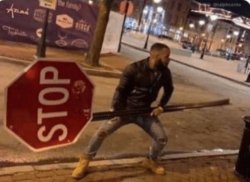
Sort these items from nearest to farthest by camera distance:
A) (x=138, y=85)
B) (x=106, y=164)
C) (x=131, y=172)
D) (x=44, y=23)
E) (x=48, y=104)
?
(x=48, y=104) < (x=138, y=85) < (x=131, y=172) < (x=106, y=164) < (x=44, y=23)

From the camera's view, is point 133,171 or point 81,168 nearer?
point 81,168

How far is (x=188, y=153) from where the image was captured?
316 inches

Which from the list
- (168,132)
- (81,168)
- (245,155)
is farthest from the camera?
(168,132)

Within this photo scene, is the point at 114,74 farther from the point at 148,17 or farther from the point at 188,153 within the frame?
the point at 148,17

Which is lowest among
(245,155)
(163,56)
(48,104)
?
(245,155)

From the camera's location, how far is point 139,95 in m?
6.00

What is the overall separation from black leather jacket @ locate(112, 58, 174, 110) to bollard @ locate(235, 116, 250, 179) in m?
1.56

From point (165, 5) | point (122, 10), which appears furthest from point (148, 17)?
point (122, 10)

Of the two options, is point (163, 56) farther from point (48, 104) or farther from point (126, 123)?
point (48, 104)

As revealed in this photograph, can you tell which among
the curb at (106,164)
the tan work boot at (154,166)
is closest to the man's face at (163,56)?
the tan work boot at (154,166)

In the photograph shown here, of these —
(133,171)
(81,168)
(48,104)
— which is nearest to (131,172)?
(133,171)

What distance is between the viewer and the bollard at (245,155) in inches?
278

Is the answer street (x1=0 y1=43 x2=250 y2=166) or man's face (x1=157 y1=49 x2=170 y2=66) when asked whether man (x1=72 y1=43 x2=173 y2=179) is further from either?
street (x1=0 y1=43 x2=250 y2=166)

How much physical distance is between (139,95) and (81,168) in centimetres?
108
